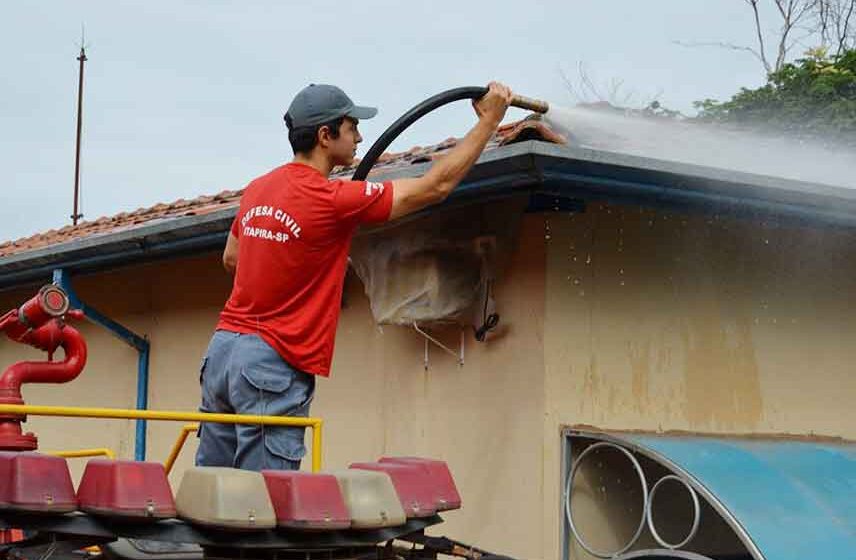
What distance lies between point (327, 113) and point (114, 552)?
182 cm

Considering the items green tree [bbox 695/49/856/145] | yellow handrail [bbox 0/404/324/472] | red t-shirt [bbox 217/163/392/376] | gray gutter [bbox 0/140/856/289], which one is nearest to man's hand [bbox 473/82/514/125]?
gray gutter [bbox 0/140/856/289]

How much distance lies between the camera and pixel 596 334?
6.03 m

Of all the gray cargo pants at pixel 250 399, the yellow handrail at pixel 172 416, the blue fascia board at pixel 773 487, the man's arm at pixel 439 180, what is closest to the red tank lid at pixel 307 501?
the yellow handrail at pixel 172 416

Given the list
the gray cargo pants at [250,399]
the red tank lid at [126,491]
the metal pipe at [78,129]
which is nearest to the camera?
the red tank lid at [126,491]

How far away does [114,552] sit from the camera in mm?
4156

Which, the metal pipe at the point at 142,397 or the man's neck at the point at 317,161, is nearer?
the man's neck at the point at 317,161

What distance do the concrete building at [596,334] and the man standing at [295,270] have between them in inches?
25.6

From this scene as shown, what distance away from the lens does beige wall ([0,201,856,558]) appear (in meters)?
5.89

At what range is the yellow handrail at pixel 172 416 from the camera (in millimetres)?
4285

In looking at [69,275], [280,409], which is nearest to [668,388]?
[280,409]

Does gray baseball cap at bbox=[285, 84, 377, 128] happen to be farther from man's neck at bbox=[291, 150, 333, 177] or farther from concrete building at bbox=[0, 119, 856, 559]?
concrete building at bbox=[0, 119, 856, 559]

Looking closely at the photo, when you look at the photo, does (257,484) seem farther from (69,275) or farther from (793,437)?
(69,275)

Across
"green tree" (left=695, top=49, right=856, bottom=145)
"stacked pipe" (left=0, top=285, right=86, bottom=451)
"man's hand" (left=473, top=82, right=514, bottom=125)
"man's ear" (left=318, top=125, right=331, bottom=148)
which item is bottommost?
"stacked pipe" (left=0, top=285, right=86, bottom=451)

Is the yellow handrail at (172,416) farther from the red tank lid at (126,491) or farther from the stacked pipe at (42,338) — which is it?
the stacked pipe at (42,338)
